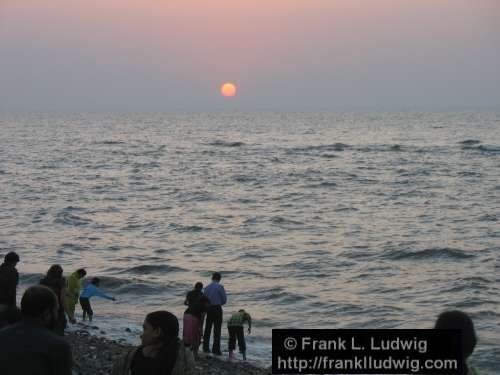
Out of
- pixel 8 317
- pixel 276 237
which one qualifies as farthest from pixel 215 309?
pixel 276 237

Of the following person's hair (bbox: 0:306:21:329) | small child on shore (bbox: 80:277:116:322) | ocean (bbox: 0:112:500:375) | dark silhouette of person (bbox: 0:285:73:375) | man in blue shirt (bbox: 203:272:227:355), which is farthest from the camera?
ocean (bbox: 0:112:500:375)

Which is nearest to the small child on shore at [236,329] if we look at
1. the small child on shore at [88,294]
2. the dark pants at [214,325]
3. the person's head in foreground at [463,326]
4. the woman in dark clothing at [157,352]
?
the dark pants at [214,325]

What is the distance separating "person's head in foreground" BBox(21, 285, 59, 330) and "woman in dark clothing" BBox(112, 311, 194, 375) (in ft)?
1.88

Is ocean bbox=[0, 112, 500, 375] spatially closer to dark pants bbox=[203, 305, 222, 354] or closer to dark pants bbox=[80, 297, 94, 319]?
dark pants bbox=[80, 297, 94, 319]

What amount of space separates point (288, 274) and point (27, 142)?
9821cm

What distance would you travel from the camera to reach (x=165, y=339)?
5.05m

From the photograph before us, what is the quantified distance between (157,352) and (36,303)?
0.83 m

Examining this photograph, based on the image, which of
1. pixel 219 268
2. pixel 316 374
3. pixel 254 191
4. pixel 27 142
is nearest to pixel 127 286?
pixel 219 268

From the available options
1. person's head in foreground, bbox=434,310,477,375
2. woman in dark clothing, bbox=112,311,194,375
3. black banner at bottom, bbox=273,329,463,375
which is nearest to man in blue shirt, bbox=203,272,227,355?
black banner at bottom, bbox=273,329,463,375

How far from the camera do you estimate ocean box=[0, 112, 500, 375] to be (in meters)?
20.0

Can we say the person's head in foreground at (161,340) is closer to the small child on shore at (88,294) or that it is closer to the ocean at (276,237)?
the ocean at (276,237)

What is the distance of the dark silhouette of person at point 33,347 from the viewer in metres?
4.77

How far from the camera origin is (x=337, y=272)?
80.8 ft

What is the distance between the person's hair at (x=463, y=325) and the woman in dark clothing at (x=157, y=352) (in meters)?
1.69
